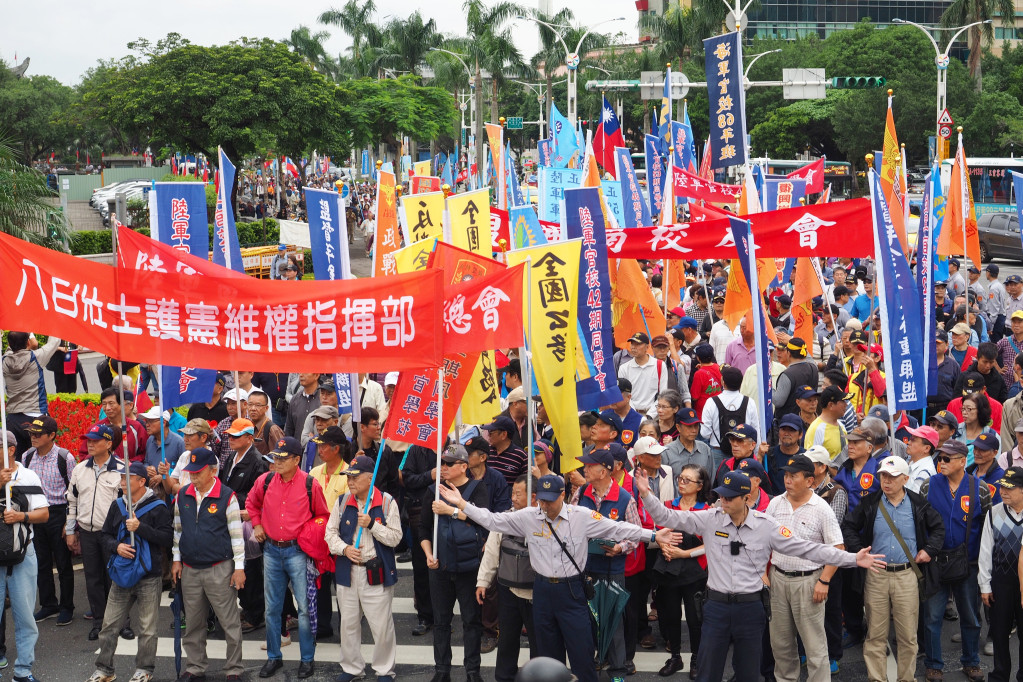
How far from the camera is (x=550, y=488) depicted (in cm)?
668

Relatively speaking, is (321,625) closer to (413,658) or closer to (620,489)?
(413,658)

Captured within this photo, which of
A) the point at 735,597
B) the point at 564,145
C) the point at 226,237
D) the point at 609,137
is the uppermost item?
the point at 609,137

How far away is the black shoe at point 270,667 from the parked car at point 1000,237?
2816 centimetres

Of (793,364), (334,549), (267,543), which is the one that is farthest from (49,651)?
(793,364)

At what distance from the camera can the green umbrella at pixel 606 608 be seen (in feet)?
23.0

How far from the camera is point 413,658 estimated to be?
311 inches

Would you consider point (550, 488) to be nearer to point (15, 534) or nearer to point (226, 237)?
point (15, 534)

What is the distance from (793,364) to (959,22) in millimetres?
48295

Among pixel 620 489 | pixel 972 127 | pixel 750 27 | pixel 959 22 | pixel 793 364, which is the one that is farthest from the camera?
pixel 750 27

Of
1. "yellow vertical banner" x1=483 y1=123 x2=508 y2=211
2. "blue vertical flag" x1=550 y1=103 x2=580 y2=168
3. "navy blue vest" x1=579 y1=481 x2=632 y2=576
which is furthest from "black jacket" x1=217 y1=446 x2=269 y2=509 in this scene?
"blue vertical flag" x1=550 y1=103 x2=580 y2=168

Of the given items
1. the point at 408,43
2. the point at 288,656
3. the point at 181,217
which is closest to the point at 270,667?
the point at 288,656

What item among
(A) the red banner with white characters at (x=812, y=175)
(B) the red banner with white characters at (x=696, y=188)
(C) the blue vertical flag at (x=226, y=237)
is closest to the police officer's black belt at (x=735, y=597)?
(C) the blue vertical flag at (x=226, y=237)

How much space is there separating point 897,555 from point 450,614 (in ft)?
9.60

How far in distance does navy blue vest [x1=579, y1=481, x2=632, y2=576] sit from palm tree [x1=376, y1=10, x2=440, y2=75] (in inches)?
2359
